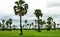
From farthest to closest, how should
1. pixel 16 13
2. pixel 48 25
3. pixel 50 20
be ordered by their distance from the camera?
1. pixel 50 20
2. pixel 48 25
3. pixel 16 13

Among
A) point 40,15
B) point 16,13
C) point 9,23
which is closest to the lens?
point 16,13

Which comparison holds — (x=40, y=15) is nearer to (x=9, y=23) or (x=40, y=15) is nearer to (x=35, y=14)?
(x=35, y=14)

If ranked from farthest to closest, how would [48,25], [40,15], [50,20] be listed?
[50,20] → [48,25] → [40,15]

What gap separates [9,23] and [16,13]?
105512mm

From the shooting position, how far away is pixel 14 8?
306 feet

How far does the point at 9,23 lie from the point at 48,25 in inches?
2498

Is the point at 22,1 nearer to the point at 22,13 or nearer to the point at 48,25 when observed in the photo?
the point at 22,13

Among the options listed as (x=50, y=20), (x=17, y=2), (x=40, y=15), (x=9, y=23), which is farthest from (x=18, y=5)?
(x=9, y=23)

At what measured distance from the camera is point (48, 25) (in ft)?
464

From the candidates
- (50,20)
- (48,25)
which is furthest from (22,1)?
(50,20)

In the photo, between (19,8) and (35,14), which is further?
(35,14)

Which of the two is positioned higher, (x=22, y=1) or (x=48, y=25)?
(x=22, y=1)

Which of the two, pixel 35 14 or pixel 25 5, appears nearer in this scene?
pixel 25 5

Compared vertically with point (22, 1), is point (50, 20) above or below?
below
